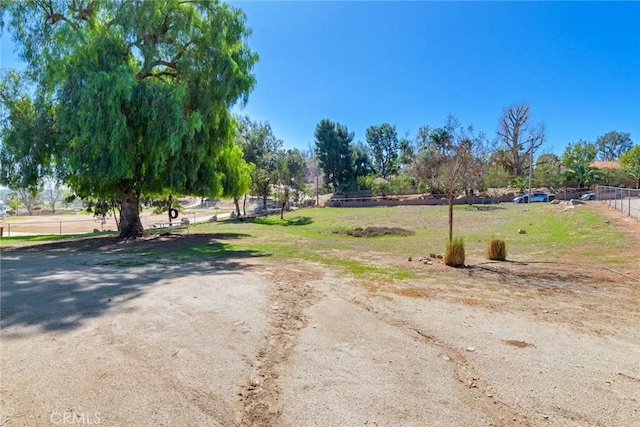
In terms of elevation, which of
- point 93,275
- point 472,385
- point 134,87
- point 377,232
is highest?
point 134,87

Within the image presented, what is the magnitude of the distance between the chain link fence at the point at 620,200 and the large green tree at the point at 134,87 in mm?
18520

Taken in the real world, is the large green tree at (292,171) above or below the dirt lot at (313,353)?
above

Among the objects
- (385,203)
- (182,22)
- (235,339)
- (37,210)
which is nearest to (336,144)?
(385,203)

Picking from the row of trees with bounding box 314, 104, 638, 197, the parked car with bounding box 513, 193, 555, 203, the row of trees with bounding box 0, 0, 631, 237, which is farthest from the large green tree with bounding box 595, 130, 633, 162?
the row of trees with bounding box 0, 0, 631, 237

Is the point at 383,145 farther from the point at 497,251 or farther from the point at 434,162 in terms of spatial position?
the point at 497,251

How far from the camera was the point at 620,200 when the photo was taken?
2217cm

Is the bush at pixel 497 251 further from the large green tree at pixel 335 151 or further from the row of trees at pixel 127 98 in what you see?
the large green tree at pixel 335 151

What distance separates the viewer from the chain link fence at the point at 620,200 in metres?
17.9

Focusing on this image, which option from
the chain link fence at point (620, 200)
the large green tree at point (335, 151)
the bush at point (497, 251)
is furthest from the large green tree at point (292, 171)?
the bush at point (497, 251)

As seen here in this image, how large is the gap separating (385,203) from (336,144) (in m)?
13.7

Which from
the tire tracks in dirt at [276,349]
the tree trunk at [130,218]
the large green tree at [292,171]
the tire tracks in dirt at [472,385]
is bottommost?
the tire tracks in dirt at [472,385]

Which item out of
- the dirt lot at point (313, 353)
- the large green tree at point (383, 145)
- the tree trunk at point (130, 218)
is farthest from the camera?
the large green tree at point (383, 145)

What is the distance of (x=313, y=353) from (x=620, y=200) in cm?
2649

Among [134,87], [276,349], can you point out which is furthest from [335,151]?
[276,349]
